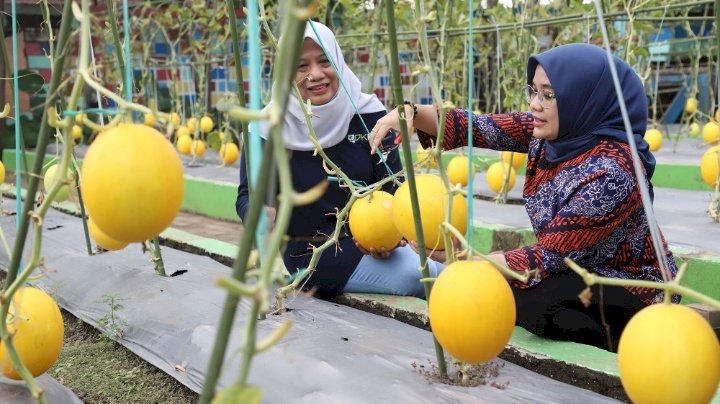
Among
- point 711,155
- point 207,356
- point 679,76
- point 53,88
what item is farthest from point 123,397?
point 679,76

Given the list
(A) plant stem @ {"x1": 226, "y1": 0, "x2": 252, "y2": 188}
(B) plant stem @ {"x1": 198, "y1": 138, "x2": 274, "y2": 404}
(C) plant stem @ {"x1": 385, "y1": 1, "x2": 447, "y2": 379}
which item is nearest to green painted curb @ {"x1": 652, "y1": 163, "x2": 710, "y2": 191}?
(A) plant stem @ {"x1": 226, "y1": 0, "x2": 252, "y2": 188}

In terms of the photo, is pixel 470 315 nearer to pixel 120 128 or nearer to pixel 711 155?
pixel 120 128

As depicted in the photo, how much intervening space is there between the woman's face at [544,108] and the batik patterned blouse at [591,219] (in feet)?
0.35

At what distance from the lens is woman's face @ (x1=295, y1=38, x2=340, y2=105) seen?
9.14ft

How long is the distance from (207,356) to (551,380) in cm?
92

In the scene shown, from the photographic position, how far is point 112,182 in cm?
102

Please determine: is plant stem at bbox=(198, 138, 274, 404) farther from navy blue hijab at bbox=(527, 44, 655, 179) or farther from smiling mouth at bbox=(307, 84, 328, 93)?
smiling mouth at bbox=(307, 84, 328, 93)

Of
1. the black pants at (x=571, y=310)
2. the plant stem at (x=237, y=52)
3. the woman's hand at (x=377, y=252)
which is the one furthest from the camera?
the woman's hand at (x=377, y=252)

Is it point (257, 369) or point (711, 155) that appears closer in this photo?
point (257, 369)

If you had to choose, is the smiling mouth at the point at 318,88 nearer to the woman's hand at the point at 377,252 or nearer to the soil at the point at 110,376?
the woman's hand at the point at 377,252

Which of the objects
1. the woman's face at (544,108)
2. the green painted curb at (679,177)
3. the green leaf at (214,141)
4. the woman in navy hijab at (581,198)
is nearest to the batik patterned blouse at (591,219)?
the woman in navy hijab at (581,198)

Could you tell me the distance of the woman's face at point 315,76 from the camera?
2.79m

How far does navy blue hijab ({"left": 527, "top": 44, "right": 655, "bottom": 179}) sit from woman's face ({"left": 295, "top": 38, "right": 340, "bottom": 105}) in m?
0.84

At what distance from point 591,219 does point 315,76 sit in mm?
1155
